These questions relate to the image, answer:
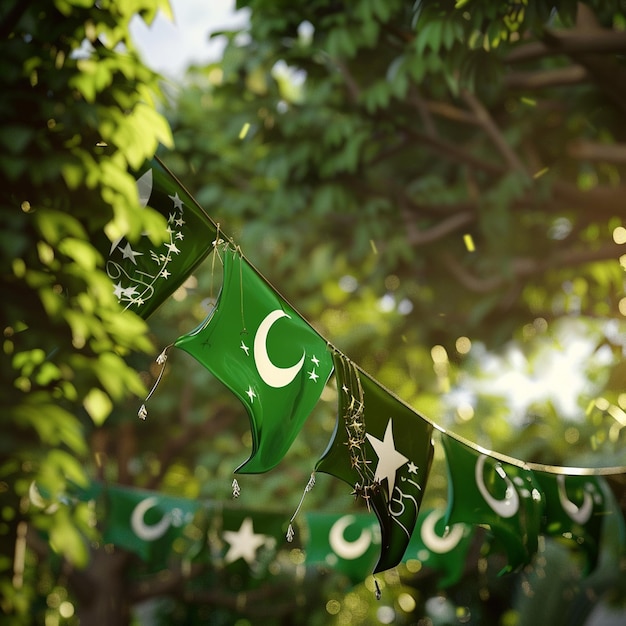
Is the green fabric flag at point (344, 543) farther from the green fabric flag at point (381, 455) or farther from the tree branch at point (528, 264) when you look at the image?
the green fabric flag at point (381, 455)

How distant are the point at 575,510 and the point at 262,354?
1826 millimetres

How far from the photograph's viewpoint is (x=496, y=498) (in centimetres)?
295

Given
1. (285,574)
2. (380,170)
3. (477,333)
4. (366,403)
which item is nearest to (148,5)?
(366,403)

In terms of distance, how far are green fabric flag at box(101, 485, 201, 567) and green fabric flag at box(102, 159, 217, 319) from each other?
147 inches

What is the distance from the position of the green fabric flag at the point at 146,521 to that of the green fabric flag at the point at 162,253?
12.2ft

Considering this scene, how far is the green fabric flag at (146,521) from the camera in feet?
19.1

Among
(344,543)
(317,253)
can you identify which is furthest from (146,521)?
(317,253)

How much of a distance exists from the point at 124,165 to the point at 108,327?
557 mm

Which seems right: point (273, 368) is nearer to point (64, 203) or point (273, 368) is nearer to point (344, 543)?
point (64, 203)

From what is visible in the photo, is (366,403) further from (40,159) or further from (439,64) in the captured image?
(439,64)

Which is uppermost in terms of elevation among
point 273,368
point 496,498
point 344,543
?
point 273,368

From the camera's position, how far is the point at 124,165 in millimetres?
2582

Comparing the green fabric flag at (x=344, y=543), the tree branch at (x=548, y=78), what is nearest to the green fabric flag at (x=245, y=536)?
the green fabric flag at (x=344, y=543)

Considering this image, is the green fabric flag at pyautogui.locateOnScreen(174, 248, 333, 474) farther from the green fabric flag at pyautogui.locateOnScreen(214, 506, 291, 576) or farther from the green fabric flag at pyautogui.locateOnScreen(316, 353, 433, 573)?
the green fabric flag at pyautogui.locateOnScreen(214, 506, 291, 576)
